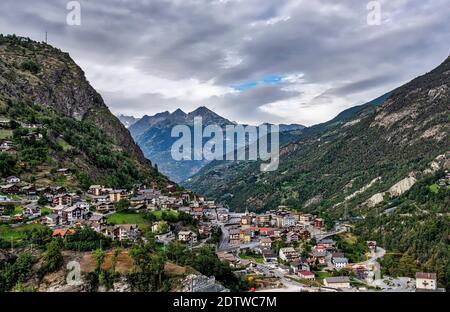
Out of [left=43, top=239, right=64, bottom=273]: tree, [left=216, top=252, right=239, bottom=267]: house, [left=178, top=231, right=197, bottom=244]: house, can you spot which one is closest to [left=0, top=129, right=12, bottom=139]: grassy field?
[left=178, top=231, right=197, bottom=244]: house

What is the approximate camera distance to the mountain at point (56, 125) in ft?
187

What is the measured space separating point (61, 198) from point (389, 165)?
98009 millimetres

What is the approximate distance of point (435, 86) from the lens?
144000 millimetres

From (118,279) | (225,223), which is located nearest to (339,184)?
(225,223)

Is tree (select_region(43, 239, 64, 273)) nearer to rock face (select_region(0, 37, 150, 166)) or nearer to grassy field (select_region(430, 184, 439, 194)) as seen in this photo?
rock face (select_region(0, 37, 150, 166))

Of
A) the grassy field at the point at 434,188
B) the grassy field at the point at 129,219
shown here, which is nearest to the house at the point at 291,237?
the grassy field at the point at 129,219

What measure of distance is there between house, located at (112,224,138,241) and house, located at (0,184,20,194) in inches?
582

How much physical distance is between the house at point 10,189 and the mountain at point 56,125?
11.4 feet

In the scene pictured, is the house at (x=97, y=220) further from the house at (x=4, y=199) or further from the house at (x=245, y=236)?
the house at (x=245, y=236)

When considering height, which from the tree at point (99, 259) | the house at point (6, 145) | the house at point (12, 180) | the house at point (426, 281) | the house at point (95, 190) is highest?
the house at point (6, 145)

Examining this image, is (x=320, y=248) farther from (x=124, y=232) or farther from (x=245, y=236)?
(x=124, y=232)

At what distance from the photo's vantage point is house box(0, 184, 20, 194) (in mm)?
46812

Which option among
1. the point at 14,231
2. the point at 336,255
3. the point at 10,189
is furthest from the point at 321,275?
the point at 10,189

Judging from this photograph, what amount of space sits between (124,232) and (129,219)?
649cm
